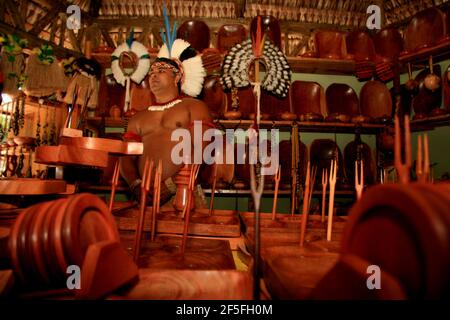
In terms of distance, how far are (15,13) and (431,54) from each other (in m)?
4.87

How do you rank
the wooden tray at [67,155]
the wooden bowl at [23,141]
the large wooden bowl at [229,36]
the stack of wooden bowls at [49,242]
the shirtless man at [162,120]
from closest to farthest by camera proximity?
1. the stack of wooden bowls at [49,242]
2. the wooden tray at [67,155]
3. the shirtless man at [162,120]
4. the wooden bowl at [23,141]
5. the large wooden bowl at [229,36]

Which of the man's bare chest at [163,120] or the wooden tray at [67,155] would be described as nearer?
the wooden tray at [67,155]

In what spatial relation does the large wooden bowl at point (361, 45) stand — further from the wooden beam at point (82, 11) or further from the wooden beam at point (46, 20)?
the wooden beam at point (46, 20)

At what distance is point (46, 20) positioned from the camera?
3510 millimetres

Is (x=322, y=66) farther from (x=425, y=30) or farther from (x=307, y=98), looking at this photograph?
(x=425, y=30)

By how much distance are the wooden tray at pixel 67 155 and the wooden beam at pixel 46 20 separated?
11.4 feet

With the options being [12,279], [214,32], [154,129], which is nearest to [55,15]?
[214,32]

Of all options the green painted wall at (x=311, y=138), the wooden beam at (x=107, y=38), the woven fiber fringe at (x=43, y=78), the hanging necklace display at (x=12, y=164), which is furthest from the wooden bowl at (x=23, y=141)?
the green painted wall at (x=311, y=138)

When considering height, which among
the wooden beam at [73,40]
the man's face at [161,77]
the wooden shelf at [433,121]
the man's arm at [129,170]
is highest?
the wooden beam at [73,40]

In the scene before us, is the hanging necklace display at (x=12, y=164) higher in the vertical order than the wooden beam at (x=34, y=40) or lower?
lower

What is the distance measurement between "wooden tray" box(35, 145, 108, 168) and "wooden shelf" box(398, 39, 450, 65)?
3342mm

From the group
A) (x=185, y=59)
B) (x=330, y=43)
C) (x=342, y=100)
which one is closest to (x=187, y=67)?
(x=185, y=59)

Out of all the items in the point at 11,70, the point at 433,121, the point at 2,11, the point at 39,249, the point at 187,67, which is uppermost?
the point at 2,11

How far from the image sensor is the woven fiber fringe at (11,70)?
312cm
